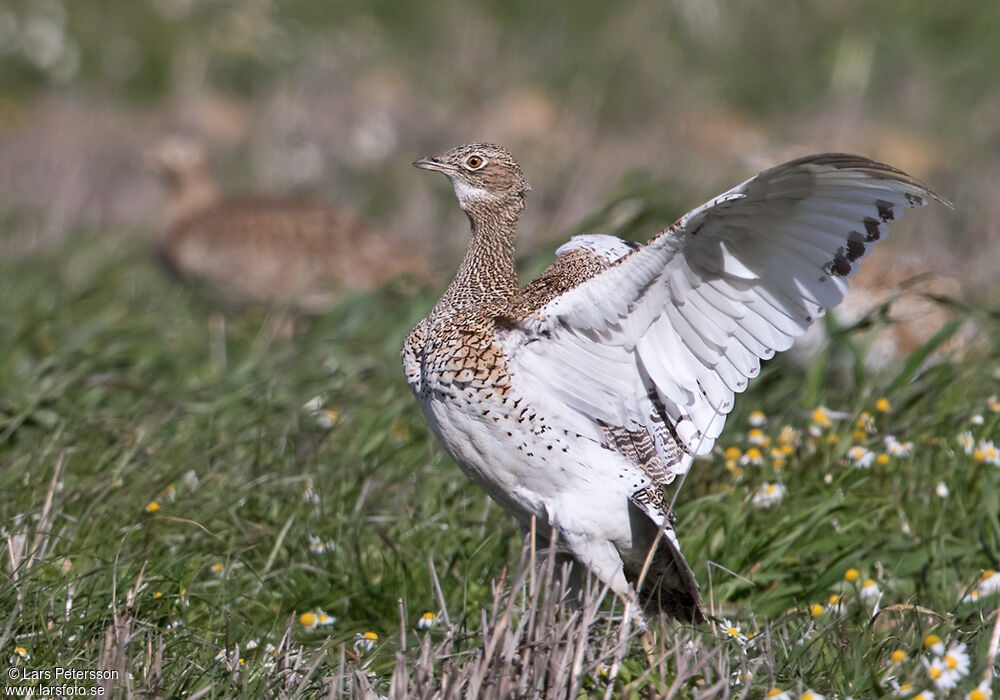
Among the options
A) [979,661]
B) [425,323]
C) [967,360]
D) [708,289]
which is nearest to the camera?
[979,661]

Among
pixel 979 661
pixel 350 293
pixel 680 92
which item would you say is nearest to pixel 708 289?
pixel 979 661

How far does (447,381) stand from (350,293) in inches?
146

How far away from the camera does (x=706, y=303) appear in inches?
126

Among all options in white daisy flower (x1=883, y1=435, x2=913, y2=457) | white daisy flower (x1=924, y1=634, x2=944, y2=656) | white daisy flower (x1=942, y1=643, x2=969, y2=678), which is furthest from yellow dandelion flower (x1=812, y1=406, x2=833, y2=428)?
white daisy flower (x1=942, y1=643, x2=969, y2=678)

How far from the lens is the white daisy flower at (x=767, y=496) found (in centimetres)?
412

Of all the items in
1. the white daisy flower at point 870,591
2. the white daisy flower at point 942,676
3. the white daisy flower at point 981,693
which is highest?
the white daisy flower at point 981,693

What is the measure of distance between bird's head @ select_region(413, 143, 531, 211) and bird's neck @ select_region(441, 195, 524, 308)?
0.02 m

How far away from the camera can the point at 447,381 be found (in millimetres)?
3232

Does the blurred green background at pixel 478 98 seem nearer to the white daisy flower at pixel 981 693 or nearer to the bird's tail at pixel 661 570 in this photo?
the bird's tail at pixel 661 570

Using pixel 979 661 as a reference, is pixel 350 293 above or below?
below

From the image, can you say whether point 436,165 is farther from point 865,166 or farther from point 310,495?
point 865,166

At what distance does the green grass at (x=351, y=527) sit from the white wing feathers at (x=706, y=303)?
58cm

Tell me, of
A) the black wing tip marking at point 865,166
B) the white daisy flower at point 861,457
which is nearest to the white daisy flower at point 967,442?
the white daisy flower at point 861,457

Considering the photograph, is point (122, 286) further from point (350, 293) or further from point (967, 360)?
point (967, 360)
